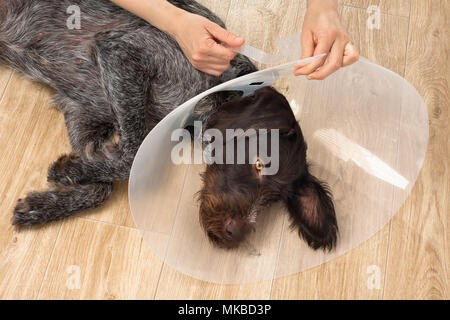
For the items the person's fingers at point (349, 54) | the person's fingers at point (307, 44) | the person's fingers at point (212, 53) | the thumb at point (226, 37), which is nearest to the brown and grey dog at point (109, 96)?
the person's fingers at point (212, 53)

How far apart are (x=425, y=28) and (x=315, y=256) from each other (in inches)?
74.2

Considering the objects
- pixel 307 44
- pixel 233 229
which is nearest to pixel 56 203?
pixel 233 229

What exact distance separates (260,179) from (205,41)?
676mm

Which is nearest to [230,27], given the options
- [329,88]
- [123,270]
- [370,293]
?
[329,88]

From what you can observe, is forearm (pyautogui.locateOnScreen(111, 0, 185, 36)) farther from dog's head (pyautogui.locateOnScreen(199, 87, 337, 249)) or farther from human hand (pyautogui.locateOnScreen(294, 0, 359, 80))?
human hand (pyautogui.locateOnScreen(294, 0, 359, 80))

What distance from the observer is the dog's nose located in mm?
2062

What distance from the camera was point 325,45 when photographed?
1803mm

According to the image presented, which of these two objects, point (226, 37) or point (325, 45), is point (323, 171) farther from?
point (226, 37)

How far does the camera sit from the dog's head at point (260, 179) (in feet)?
6.39

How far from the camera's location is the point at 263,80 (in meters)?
1.93

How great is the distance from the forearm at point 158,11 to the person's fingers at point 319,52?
0.69 metres

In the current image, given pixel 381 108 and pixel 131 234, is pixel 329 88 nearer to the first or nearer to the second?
pixel 381 108
